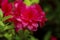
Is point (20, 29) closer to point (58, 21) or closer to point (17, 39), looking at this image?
point (17, 39)

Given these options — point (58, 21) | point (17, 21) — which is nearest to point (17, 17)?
point (17, 21)

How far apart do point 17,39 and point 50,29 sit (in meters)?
1.25

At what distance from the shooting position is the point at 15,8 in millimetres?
1533

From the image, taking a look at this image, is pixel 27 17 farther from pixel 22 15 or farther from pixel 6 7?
pixel 6 7

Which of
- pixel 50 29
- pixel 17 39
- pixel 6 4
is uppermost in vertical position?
pixel 50 29

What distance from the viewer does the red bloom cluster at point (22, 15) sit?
1.50 m

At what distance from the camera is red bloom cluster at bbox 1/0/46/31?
58.9 inches

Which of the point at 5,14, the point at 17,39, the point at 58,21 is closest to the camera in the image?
the point at 5,14

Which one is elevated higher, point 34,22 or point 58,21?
point 58,21

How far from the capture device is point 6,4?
1495 millimetres

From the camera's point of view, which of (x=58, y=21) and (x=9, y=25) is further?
(x=58, y=21)

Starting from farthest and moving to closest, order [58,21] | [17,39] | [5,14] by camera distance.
→ [58,21] → [17,39] → [5,14]

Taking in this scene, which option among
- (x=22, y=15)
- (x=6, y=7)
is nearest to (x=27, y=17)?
(x=22, y=15)

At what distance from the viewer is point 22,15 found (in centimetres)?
152
